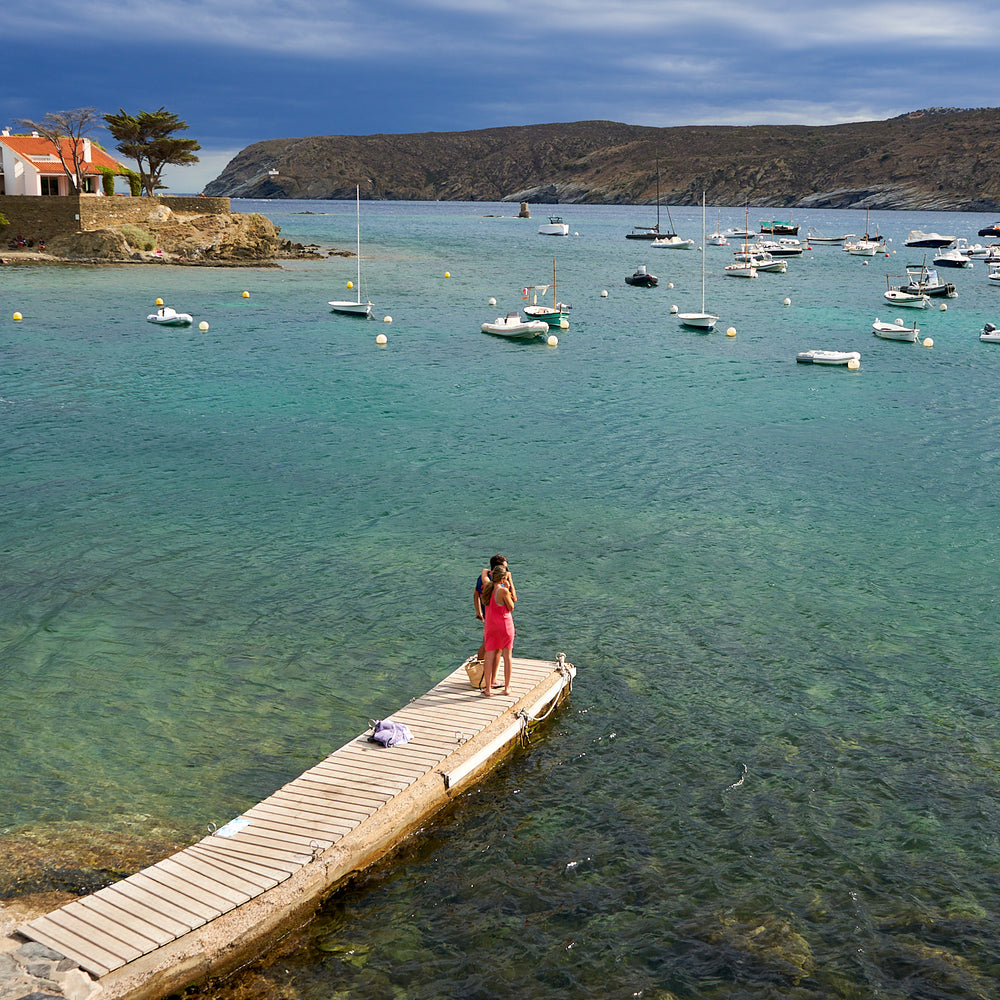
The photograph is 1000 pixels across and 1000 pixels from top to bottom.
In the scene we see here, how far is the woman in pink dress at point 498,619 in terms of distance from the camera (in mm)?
13812

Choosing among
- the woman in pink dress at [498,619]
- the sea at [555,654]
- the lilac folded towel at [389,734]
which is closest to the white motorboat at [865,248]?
the sea at [555,654]

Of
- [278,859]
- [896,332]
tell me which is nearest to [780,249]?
[896,332]

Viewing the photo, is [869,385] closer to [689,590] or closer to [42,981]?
[689,590]

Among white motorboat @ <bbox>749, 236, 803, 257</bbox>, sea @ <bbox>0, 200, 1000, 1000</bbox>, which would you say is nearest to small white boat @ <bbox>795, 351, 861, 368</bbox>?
sea @ <bbox>0, 200, 1000, 1000</bbox>

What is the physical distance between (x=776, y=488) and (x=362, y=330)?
33494mm

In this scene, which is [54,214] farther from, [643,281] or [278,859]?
[278,859]

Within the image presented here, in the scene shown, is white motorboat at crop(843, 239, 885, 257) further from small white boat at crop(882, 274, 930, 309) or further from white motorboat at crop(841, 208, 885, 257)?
small white boat at crop(882, 274, 930, 309)

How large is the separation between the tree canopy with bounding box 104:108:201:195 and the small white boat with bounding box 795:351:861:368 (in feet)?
227

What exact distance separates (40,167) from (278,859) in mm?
89016

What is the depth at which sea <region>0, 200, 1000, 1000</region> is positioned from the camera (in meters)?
10.4

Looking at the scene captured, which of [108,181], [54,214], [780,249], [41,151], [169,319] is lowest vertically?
[169,319]

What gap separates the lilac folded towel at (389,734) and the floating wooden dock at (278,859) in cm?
8

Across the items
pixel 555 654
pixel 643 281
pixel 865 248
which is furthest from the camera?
pixel 865 248

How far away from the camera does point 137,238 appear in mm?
84500
